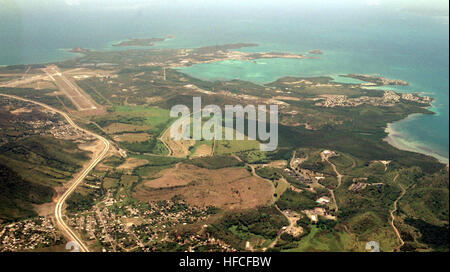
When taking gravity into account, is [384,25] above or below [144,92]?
above

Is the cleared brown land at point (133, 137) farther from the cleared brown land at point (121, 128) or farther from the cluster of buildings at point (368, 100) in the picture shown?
the cluster of buildings at point (368, 100)

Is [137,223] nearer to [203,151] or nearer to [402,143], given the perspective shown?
[203,151]

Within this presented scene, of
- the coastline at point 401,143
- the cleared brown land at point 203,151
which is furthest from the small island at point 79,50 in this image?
the coastline at point 401,143

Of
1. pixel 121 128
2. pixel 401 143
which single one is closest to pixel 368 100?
pixel 401 143

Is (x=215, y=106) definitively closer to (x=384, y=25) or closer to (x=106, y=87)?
(x=106, y=87)
